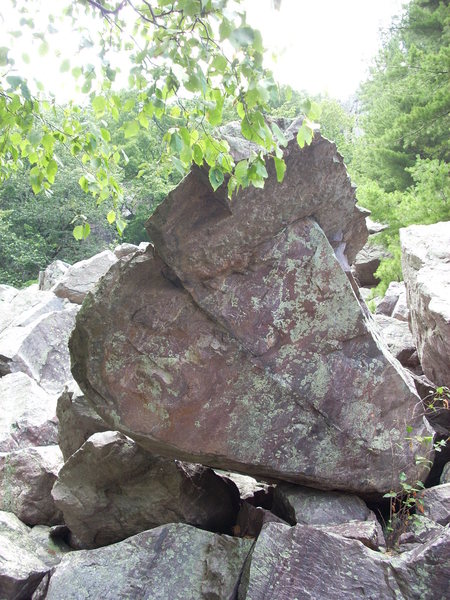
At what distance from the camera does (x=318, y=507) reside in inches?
179

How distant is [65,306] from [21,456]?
8.26 meters

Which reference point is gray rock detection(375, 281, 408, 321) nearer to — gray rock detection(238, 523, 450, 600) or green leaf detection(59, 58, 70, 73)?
gray rock detection(238, 523, 450, 600)

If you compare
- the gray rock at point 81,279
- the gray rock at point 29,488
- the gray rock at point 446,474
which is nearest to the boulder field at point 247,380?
the gray rock at point 446,474

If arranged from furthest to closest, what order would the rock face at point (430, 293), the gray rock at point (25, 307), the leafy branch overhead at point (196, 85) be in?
the gray rock at point (25, 307) < the rock face at point (430, 293) < the leafy branch overhead at point (196, 85)

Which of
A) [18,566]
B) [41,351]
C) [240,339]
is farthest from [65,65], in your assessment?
[41,351]

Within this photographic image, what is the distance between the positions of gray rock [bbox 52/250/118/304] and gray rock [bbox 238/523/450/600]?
37.8ft

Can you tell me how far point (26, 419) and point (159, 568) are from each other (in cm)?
403

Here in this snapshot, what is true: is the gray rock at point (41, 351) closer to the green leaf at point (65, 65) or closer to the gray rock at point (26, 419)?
the gray rock at point (26, 419)

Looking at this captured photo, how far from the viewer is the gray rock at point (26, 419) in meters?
7.30

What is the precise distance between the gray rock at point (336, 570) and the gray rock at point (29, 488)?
271 cm

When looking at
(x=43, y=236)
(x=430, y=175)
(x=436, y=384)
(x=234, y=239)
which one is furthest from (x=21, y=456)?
(x=43, y=236)

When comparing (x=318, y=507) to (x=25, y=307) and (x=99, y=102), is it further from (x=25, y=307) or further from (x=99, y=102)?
(x=25, y=307)

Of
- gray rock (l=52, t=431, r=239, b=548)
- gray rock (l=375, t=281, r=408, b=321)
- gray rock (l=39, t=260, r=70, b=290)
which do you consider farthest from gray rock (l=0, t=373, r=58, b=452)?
gray rock (l=39, t=260, r=70, b=290)

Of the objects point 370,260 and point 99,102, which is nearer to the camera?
point 99,102
